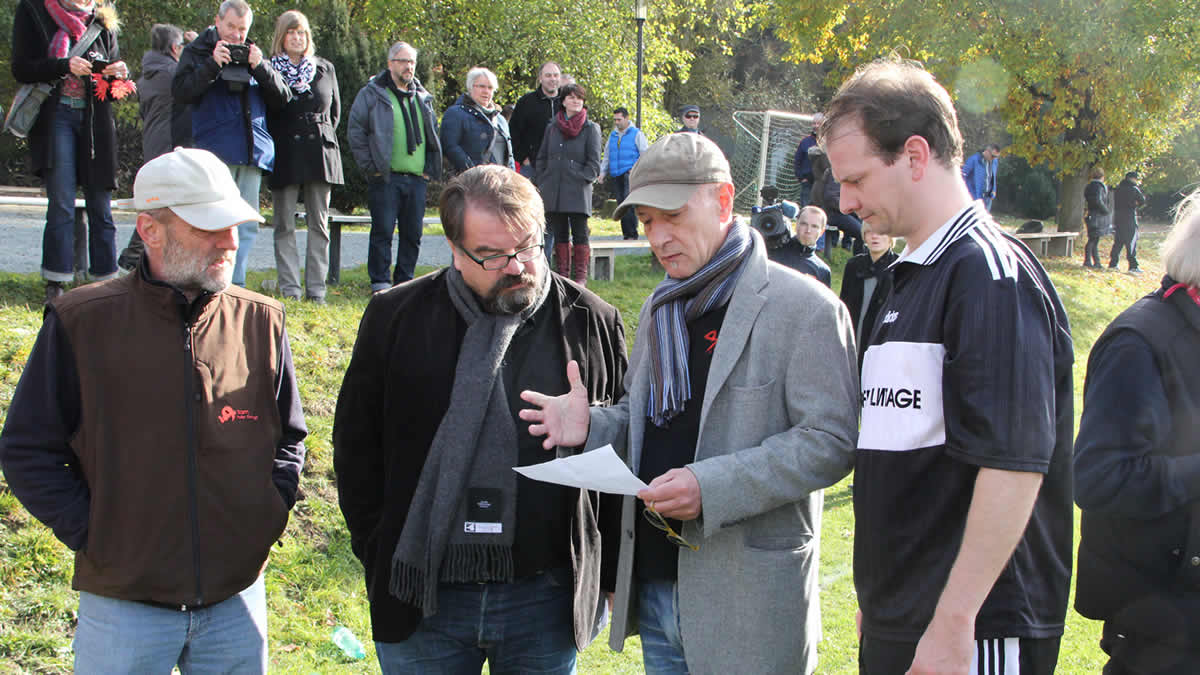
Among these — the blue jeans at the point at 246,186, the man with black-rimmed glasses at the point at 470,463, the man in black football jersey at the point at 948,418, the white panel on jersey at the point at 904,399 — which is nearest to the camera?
the man in black football jersey at the point at 948,418

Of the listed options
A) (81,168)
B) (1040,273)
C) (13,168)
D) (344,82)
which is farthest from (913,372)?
(13,168)

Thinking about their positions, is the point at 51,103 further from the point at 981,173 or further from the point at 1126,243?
the point at 1126,243

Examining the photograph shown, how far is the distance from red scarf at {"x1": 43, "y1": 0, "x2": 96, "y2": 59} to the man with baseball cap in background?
4646 millimetres

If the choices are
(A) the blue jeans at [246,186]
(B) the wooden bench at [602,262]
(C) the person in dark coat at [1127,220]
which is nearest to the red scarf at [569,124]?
(B) the wooden bench at [602,262]

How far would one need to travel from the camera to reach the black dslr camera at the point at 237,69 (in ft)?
23.4

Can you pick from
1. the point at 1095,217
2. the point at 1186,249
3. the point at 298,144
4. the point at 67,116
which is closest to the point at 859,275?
the point at 1186,249

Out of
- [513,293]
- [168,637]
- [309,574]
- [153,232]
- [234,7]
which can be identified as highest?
[234,7]

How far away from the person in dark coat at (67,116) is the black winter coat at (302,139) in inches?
48.9

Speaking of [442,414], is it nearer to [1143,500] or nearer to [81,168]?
[1143,500]

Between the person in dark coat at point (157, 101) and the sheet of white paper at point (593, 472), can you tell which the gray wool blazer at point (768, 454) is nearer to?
the sheet of white paper at point (593, 472)

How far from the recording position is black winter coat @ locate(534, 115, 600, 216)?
10.0m

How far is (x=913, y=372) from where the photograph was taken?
2.08m

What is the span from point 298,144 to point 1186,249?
6.61 meters

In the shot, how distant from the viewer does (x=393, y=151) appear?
8422 mm
